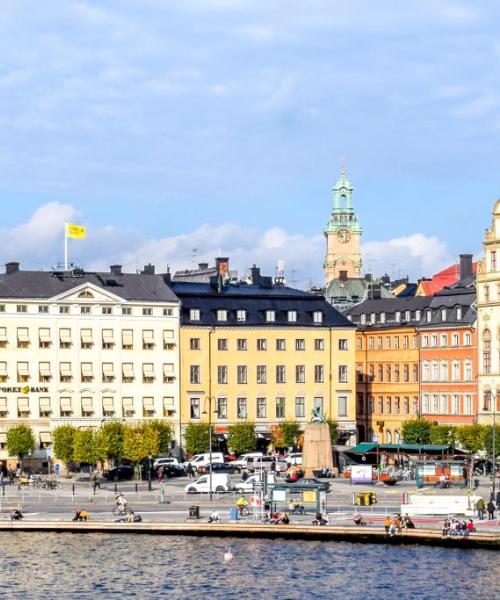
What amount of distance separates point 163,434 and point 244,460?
7.66 metres

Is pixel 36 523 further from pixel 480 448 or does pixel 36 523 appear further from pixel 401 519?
pixel 480 448

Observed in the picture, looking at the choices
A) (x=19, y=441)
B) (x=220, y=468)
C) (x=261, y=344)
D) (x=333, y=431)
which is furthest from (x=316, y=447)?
(x=261, y=344)

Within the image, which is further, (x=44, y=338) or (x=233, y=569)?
(x=44, y=338)

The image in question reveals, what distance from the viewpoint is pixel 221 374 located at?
484 feet

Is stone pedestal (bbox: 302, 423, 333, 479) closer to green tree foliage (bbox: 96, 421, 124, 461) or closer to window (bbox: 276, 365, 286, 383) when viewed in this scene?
green tree foliage (bbox: 96, 421, 124, 461)

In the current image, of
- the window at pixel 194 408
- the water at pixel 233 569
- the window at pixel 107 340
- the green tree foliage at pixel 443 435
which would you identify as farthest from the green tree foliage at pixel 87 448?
the water at pixel 233 569

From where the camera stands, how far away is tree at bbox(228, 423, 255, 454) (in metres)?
142

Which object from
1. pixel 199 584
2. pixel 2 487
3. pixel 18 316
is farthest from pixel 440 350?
pixel 199 584

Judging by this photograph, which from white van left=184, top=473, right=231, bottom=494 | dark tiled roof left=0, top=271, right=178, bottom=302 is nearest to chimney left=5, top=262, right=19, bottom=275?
dark tiled roof left=0, top=271, right=178, bottom=302

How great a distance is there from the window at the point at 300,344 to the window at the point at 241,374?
5.29 m

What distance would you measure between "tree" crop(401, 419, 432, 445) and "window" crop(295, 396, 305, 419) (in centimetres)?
940

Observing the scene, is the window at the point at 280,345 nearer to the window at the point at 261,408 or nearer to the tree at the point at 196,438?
the window at the point at 261,408

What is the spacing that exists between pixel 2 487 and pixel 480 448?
37900mm

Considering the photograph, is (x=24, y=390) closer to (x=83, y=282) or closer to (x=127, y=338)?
(x=127, y=338)
